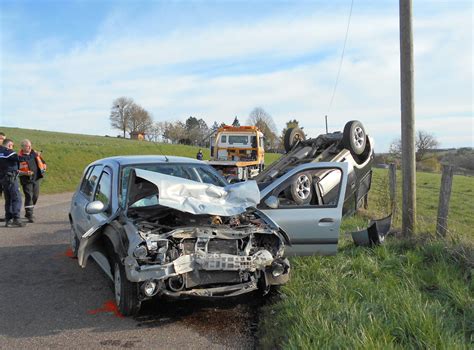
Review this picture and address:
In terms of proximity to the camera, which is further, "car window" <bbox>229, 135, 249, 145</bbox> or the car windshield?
"car window" <bbox>229, 135, 249, 145</bbox>

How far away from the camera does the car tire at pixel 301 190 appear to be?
656cm

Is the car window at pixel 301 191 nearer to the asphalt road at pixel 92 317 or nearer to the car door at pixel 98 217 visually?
the asphalt road at pixel 92 317

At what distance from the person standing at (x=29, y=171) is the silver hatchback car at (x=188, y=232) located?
14.1 ft

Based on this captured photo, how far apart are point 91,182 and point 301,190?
3.17m

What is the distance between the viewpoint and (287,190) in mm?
6598

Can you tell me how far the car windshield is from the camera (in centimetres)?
515

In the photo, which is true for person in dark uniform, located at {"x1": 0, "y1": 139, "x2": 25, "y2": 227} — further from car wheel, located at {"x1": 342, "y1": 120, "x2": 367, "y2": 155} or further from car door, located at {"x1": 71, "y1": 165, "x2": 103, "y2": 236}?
car wheel, located at {"x1": 342, "y1": 120, "x2": 367, "y2": 155}

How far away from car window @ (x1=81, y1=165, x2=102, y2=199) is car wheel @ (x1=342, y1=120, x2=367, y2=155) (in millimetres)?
4964

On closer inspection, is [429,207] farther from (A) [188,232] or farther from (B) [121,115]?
(B) [121,115]

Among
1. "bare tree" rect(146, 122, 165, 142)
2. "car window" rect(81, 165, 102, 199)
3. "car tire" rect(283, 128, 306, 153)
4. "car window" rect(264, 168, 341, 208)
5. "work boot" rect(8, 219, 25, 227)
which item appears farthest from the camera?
"bare tree" rect(146, 122, 165, 142)

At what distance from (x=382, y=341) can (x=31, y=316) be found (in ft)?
11.2

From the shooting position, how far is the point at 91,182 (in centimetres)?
626

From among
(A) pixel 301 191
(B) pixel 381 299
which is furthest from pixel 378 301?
(A) pixel 301 191

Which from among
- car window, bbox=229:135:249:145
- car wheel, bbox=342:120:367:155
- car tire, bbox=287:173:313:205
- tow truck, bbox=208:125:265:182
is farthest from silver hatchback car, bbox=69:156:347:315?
car window, bbox=229:135:249:145
